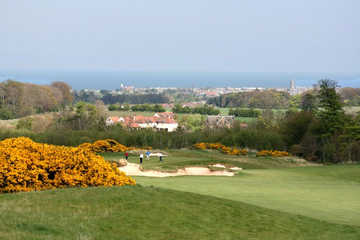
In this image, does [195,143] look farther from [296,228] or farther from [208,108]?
[208,108]

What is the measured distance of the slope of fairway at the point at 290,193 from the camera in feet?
36.8

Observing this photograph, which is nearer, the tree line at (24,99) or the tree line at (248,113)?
the tree line at (248,113)

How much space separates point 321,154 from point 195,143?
8874 millimetres

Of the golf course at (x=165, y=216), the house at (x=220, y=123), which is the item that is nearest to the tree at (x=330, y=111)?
the house at (x=220, y=123)

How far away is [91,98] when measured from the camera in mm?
124562

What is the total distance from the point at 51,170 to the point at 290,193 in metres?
6.57

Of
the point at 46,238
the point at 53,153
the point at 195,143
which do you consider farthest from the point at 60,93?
the point at 46,238

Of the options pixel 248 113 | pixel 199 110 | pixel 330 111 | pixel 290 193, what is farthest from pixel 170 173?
pixel 199 110

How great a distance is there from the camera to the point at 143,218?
8.16 metres

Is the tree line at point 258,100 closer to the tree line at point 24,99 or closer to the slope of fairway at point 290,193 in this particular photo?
the tree line at point 24,99

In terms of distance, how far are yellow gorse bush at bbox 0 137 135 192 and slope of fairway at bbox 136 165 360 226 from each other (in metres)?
2.41

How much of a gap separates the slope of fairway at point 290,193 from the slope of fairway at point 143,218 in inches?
55.3

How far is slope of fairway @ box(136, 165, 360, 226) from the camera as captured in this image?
36.8 ft

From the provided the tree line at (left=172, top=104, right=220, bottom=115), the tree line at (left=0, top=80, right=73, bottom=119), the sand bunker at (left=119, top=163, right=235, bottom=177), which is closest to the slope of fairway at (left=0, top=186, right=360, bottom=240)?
the sand bunker at (left=119, top=163, right=235, bottom=177)
